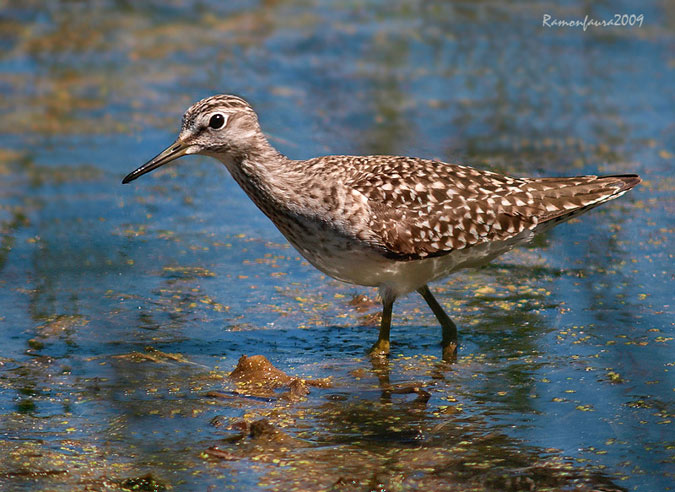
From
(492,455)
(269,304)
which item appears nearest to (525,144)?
(269,304)

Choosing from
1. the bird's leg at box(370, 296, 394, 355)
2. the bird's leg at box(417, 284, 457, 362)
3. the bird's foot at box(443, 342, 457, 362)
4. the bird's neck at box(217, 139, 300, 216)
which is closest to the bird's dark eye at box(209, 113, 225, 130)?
the bird's neck at box(217, 139, 300, 216)

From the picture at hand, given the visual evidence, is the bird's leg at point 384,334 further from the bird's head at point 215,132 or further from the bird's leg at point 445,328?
the bird's head at point 215,132

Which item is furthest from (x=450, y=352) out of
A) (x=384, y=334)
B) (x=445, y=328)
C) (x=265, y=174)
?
(x=265, y=174)

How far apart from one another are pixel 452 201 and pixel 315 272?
5.87 feet

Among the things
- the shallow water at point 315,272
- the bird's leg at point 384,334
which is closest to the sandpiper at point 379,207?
the bird's leg at point 384,334

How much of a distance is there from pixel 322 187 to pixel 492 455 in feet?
A: 8.12

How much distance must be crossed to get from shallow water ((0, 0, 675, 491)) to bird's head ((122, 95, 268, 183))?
4.34ft

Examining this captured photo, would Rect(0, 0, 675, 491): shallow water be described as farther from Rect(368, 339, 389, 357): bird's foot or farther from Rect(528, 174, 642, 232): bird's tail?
Rect(528, 174, 642, 232): bird's tail

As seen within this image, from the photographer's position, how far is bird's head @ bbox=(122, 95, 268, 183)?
25.7 feet

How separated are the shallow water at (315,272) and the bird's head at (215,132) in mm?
1323

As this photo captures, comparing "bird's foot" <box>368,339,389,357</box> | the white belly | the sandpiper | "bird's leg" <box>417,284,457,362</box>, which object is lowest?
"bird's foot" <box>368,339,389,357</box>

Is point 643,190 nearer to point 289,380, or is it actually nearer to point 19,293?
point 289,380

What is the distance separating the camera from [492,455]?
6113 mm

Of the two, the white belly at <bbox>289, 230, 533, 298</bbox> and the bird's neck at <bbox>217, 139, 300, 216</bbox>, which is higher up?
the bird's neck at <bbox>217, 139, 300, 216</bbox>
